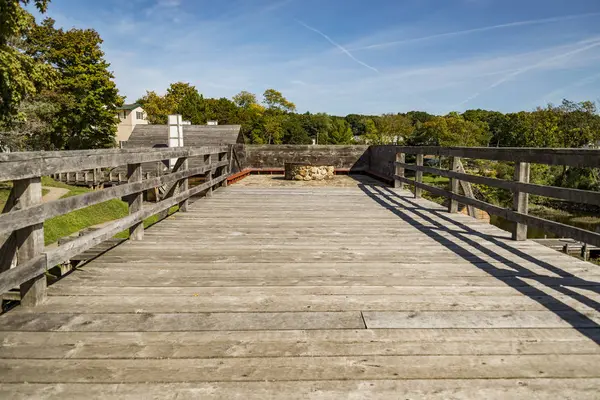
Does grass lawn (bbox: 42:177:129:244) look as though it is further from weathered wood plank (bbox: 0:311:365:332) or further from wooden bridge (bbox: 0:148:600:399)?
weathered wood plank (bbox: 0:311:365:332)

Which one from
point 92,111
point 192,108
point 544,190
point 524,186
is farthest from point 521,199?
point 192,108

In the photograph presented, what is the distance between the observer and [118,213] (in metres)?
23.4

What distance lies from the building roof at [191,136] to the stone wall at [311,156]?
8.96ft

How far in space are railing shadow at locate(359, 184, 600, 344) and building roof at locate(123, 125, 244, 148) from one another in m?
14.8

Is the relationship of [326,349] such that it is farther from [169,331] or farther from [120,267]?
[120,267]

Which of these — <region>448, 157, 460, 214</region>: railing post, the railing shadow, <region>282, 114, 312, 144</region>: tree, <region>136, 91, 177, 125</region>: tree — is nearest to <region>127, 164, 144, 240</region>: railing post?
the railing shadow

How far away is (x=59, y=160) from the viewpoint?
10.3 feet

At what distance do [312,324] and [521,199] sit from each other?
3.53 meters

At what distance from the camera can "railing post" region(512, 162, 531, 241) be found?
195 inches

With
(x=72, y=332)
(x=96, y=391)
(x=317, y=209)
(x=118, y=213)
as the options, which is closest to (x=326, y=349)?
(x=96, y=391)

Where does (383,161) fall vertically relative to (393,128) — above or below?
below

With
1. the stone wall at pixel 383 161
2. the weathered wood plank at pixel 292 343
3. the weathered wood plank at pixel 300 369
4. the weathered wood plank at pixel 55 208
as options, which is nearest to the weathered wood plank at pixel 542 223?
the weathered wood plank at pixel 292 343

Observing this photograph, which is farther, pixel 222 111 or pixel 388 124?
→ pixel 388 124

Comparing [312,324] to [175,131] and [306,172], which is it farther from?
[175,131]
